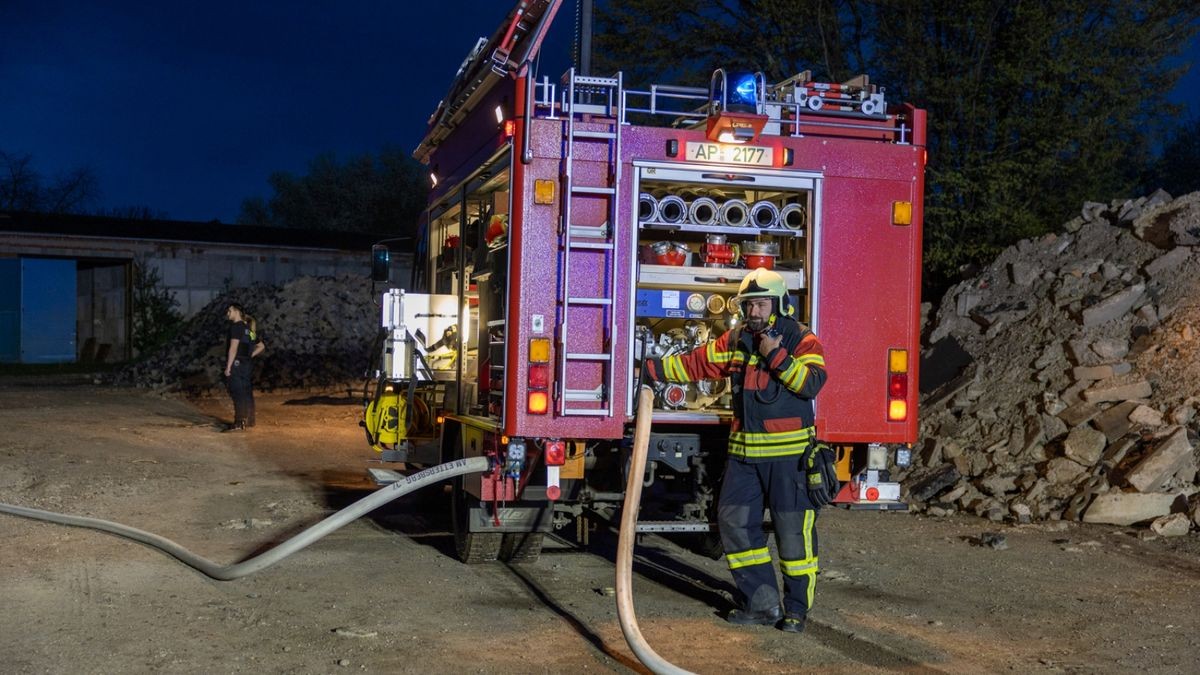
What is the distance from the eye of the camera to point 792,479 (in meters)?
6.20

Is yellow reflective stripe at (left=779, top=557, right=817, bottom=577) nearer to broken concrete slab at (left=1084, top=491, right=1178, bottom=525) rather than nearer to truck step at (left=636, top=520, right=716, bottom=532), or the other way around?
truck step at (left=636, top=520, right=716, bottom=532)

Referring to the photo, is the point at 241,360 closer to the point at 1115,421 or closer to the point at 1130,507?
the point at 1115,421

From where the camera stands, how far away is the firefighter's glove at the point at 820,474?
6.12 m

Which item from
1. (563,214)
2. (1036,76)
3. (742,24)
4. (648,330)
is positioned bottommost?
(648,330)

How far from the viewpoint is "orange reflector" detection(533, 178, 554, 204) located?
261 inches

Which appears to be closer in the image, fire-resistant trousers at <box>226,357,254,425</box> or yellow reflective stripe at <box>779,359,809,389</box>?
yellow reflective stripe at <box>779,359,809,389</box>

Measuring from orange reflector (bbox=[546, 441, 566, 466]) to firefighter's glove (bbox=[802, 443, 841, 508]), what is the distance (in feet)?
4.64

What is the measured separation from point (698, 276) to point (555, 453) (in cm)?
136

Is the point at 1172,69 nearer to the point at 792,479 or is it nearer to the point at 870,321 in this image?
the point at 870,321

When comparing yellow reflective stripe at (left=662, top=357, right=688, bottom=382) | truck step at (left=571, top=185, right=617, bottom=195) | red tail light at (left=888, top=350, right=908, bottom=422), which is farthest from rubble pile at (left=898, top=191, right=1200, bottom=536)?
truck step at (left=571, top=185, right=617, bottom=195)

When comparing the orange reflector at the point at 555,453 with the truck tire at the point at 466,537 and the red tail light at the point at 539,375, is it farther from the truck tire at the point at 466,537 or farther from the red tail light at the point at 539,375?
the truck tire at the point at 466,537

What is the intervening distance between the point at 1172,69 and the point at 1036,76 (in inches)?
89.7

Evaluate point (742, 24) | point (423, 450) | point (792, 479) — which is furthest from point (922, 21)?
point (792, 479)

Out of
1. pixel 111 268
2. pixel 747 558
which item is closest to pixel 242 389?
pixel 747 558
